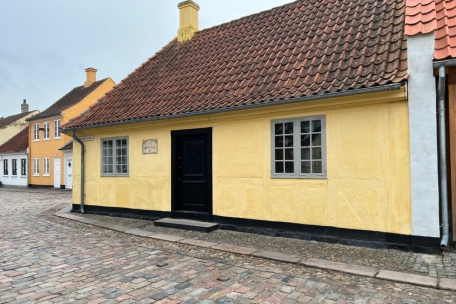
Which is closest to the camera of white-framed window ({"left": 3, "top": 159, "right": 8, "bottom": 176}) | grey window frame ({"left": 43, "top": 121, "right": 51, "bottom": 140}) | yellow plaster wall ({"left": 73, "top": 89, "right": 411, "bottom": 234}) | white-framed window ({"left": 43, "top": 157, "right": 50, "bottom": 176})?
yellow plaster wall ({"left": 73, "top": 89, "right": 411, "bottom": 234})

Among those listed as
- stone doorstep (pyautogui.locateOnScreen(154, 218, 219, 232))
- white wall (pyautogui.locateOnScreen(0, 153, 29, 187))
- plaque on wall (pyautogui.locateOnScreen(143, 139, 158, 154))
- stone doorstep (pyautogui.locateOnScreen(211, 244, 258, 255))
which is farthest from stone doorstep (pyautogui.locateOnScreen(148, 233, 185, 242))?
white wall (pyautogui.locateOnScreen(0, 153, 29, 187))

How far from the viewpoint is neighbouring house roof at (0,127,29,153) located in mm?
27986

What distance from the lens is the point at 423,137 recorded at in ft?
18.0

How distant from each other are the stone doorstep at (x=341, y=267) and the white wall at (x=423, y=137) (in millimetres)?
1374

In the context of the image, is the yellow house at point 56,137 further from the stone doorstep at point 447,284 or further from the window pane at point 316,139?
the stone doorstep at point 447,284

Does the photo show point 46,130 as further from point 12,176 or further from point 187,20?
point 187,20

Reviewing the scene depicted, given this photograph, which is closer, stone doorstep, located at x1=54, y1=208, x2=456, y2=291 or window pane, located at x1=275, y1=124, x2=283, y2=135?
stone doorstep, located at x1=54, y1=208, x2=456, y2=291

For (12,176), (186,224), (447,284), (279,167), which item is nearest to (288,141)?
(279,167)

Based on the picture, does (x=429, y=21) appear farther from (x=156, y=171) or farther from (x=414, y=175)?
(x=156, y=171)

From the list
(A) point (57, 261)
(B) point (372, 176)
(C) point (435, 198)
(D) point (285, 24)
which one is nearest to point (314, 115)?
(B) point (372, 176)

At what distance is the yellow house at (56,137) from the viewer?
2344cm

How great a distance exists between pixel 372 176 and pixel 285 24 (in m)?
5.32

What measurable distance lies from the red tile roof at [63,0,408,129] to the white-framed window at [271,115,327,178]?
2.11ft

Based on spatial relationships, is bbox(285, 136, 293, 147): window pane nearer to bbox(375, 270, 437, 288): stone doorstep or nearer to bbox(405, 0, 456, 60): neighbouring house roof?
bbox(405, 0, 456, 60): neighbouring house roof
